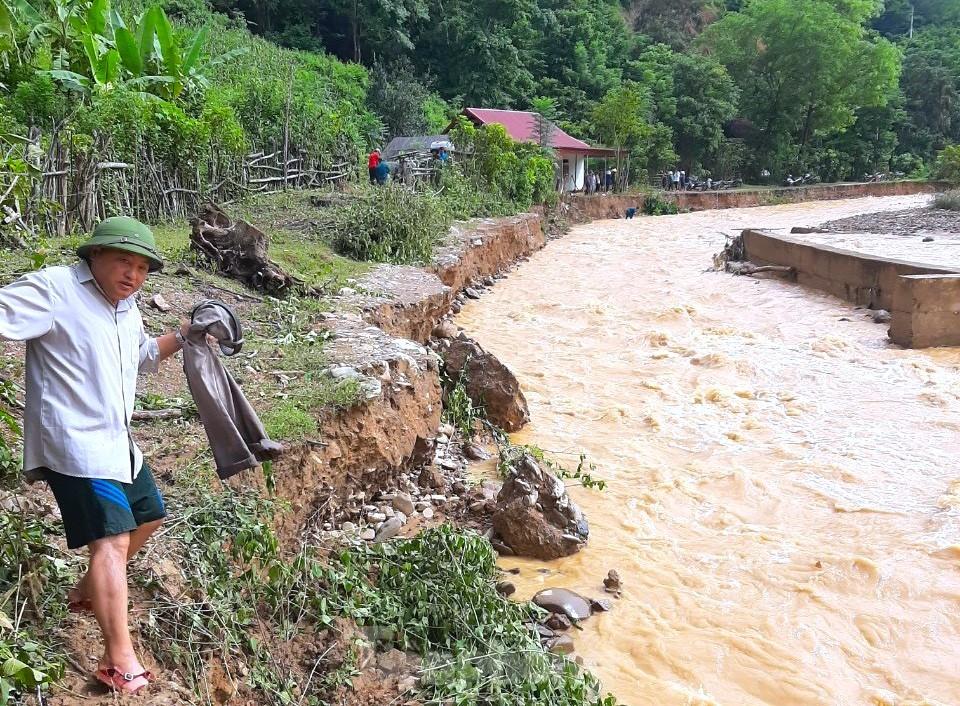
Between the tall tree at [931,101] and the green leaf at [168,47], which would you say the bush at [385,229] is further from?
the tall tree at [931,101]

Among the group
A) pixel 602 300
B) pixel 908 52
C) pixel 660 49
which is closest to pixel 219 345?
pixel 602 300

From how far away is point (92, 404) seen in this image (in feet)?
7.25

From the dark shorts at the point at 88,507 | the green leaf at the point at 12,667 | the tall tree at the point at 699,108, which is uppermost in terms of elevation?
the tall tree at the point at 699,108

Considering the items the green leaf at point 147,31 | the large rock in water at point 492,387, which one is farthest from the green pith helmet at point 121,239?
the green leaf at point 147,31

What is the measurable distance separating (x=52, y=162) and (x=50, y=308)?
20.5ft

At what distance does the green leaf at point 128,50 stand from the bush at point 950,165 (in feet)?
116

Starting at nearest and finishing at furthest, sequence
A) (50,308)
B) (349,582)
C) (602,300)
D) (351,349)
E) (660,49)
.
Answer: (50,308), (349,582), (351,349), (602,300), (660,49)

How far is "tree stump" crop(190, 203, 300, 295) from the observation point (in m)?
7.10

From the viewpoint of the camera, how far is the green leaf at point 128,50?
1019cm

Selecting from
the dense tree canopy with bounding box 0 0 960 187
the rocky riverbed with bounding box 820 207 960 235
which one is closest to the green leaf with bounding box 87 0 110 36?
the rocky riverbed with bounding box 820 207 960 235

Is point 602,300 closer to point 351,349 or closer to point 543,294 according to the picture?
point 543,294

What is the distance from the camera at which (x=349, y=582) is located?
3473 mm

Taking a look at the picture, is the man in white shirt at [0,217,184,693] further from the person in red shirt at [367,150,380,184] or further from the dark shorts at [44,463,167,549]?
the person in red shirt at [367,150,380,184]

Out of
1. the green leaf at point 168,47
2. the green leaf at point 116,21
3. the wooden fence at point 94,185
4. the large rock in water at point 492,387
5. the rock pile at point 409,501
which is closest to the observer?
the rock pile at point 409,501
